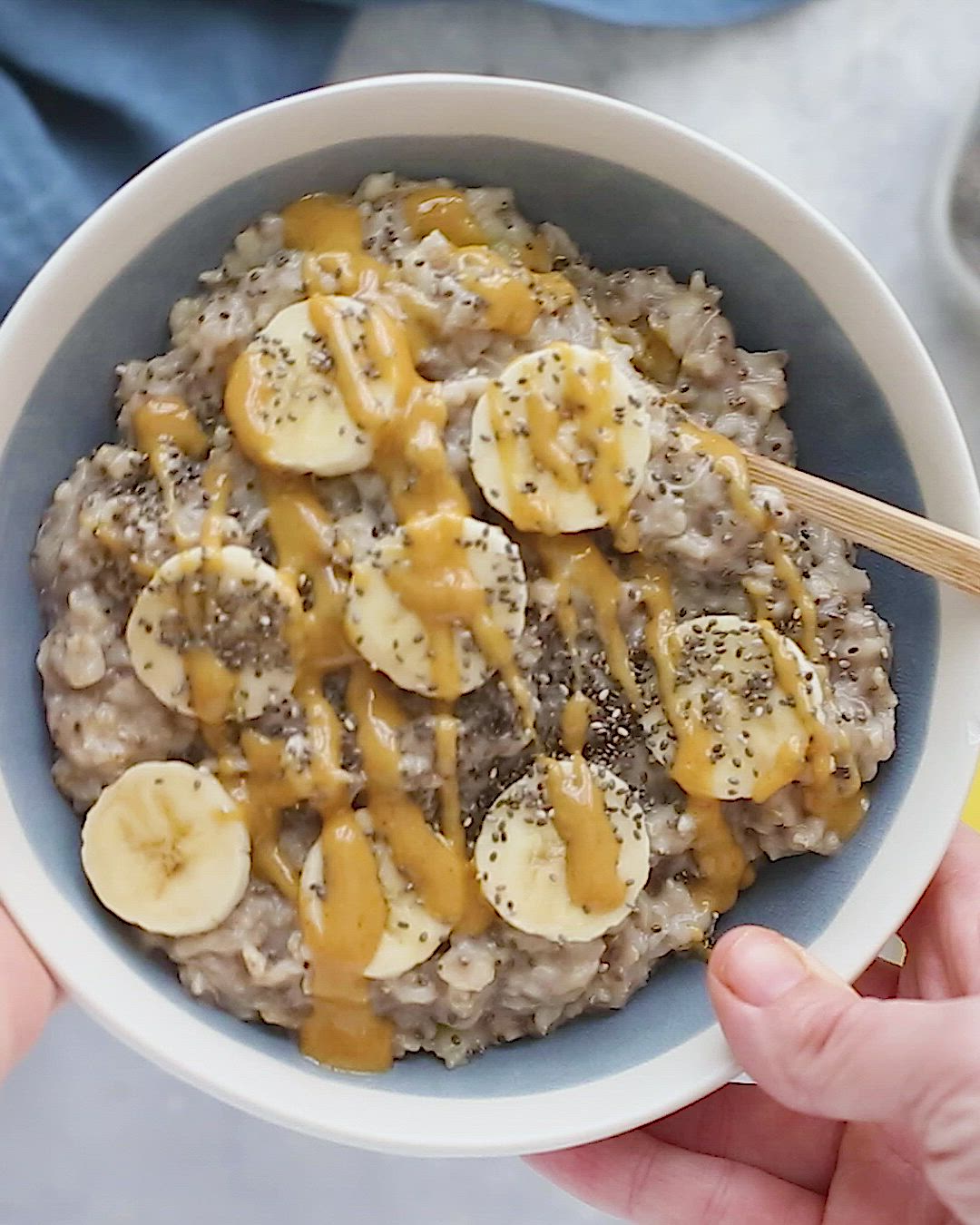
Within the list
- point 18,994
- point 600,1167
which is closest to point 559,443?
point 18,994

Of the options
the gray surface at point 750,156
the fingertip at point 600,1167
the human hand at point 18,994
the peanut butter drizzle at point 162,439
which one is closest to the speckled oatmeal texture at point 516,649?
the peanut butter drizzle at point 162,439

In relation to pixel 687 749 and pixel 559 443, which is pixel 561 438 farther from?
pixel 687 749

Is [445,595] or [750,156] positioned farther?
[750,156]

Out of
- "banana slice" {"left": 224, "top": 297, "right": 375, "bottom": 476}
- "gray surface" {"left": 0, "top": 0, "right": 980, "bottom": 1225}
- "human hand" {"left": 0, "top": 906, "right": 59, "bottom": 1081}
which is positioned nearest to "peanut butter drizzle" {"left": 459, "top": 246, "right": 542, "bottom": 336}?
"banana slice" {"left": 224, "top": 297, "right": 375, "bottom": 476}

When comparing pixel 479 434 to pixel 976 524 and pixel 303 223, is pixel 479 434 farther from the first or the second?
pixel 976 524

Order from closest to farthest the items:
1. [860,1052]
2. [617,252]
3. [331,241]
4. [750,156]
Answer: [860,1052]
[331,241]
[617,252]
[750,156]

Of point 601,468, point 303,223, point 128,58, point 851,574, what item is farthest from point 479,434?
point 128,58
